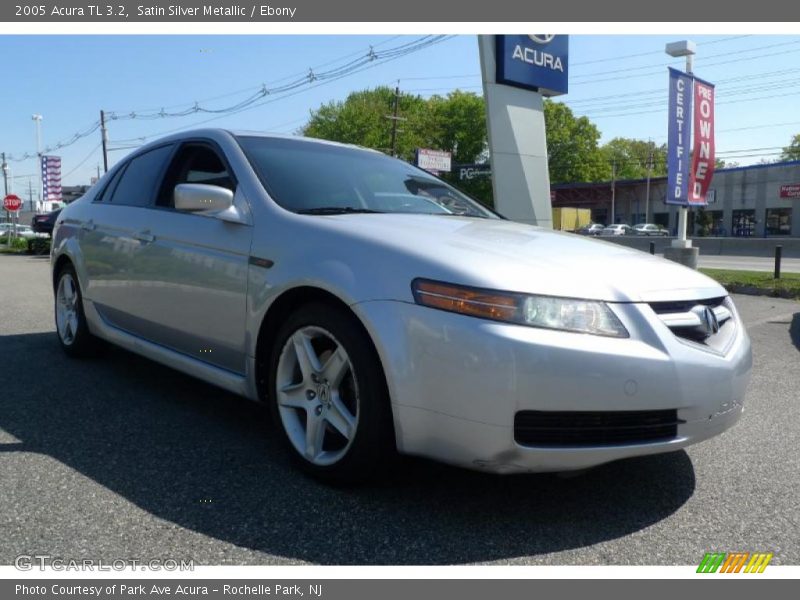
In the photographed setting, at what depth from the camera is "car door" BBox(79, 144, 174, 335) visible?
13.4ft

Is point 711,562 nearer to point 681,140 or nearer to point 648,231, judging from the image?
point 681,140

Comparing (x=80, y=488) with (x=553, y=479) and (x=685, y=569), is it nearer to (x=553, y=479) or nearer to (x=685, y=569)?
(x=553, y=479)

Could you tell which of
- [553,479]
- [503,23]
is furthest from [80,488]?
[503,23]

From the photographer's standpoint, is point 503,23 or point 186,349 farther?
point 503,23

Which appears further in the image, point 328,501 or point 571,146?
point 571,146

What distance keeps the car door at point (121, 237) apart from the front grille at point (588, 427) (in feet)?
8.29

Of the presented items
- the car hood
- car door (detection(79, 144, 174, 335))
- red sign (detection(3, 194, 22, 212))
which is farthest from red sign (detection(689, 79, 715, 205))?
red sign (detection(3, 194, 22, 212))

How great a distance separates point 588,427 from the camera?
2.42 meters

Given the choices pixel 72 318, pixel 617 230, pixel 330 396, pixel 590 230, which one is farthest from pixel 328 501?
pixel 590 230

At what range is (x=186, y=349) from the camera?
12.0 ft

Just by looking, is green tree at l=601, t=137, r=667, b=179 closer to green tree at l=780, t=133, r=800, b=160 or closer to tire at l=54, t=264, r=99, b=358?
green tree at l=780, t=133, r=800, b=160

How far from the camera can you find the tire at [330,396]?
2604 mm

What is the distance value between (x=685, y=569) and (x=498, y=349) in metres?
0.96

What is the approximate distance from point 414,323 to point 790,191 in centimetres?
5275
